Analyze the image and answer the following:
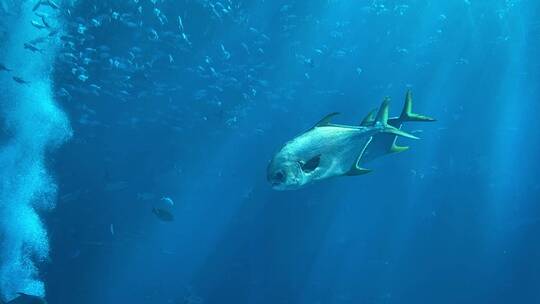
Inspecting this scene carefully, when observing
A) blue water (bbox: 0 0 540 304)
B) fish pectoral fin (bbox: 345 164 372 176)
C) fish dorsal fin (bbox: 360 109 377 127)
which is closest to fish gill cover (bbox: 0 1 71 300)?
blue water (bbox: 0 0 540 304)

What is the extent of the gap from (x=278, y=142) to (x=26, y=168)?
47.2ft

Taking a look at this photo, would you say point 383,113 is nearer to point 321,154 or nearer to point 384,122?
point 384,122

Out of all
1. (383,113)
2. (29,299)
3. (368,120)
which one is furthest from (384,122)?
(29,299)

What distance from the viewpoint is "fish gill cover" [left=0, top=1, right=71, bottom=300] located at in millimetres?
16562

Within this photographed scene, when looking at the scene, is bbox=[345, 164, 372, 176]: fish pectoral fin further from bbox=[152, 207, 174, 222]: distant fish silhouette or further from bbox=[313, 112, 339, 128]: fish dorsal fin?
bbox=[152, 207, 174, 222]: distant fish silhouette

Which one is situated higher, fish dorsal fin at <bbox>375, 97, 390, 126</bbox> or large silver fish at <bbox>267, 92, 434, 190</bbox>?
fish dorsal fin at <bbox>375, 97, 390, 126</bbox>

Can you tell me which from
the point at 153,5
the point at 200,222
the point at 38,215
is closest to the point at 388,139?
the point at 153,5

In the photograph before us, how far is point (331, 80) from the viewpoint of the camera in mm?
21281

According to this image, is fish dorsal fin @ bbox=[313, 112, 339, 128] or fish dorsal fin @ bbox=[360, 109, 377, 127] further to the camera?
fish dorsal fin @ bbox=[360, 109, 377, 127]

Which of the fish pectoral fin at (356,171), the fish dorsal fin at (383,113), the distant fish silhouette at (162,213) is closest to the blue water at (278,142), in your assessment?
the distant fish silhouette at (162,213)

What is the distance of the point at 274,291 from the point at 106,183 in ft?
39.2

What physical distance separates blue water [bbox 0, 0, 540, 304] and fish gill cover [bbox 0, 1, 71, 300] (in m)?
0.08

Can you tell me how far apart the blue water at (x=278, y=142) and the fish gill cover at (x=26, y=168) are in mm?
84

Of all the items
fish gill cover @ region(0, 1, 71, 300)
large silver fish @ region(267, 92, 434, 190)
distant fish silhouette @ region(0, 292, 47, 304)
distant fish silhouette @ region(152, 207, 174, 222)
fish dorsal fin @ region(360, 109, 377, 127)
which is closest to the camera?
large silver fish @ region(267, 92, 434, 190)
